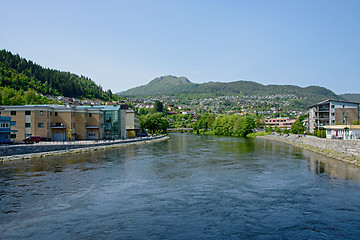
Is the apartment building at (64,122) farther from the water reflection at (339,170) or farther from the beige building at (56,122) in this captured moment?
the water reflection at (339,170)

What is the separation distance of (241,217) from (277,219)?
1.90 metres

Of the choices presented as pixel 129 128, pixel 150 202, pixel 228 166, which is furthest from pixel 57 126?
pixel 150 202

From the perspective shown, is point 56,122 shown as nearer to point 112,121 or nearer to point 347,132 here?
point 112,121

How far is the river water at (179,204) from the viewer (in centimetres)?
1370

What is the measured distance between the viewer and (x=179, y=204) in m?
17.8

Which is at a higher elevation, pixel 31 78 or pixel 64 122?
pixel 31 78

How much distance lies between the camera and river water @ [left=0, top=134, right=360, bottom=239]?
13703 millimetres

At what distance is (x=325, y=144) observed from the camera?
4791cm

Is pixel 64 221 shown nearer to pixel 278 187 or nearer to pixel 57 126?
pixel 278 187

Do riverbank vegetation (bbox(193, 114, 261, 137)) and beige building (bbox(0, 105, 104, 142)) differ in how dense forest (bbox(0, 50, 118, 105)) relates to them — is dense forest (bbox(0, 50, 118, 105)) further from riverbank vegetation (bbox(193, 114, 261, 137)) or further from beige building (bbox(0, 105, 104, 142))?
beige building (bbox(0, 105, 104, 142))

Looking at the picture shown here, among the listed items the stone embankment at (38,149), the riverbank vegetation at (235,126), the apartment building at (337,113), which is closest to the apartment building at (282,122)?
the riverbank vegetation at (235,126)

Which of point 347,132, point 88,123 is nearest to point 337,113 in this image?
point 347,132

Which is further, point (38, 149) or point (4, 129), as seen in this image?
point (4, 129)

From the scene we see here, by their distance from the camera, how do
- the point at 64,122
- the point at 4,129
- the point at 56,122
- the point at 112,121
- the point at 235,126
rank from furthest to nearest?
1. the point at 235,126
2. the point at 112,121
3. the point at 64,122
4. the point at 56,122
5. the point at 4,129
